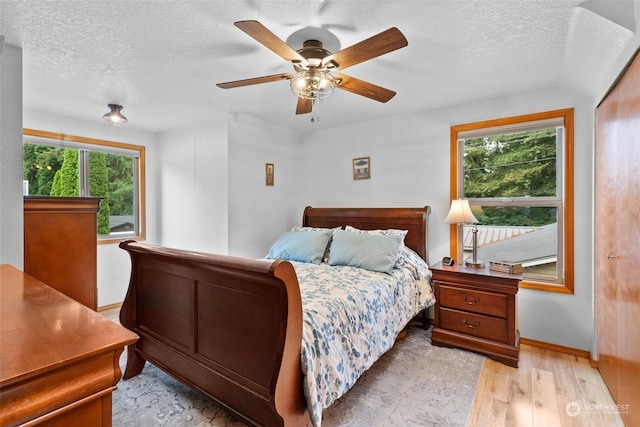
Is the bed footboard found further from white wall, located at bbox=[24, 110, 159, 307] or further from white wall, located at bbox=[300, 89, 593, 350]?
white wall, located at bbox=[300, 89, 593, 350]

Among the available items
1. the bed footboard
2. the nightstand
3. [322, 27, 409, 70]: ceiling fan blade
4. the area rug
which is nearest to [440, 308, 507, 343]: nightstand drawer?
the nightstand

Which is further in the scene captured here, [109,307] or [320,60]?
[109,307]

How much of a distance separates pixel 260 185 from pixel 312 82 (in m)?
2.07

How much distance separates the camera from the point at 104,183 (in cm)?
387

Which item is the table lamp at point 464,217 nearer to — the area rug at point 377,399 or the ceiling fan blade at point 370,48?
the area rug at point 377,399

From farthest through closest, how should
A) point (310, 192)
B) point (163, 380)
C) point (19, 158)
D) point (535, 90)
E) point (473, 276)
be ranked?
point (310, 192) → point (535, 90) → point (473, 276) → point (163, 380) → point (19, 158)

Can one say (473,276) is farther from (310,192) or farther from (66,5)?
(66,5)

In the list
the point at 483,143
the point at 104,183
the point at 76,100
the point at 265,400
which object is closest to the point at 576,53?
the point at 483,143

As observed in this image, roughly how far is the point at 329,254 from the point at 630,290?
2109 millimetres

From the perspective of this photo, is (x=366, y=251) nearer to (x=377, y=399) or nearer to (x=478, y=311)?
(x=478, y=311)

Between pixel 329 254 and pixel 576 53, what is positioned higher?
pixel 576 53

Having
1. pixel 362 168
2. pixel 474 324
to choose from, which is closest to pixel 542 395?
pixel 474 324

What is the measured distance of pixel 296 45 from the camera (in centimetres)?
198

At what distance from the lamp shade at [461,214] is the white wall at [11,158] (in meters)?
3.24
